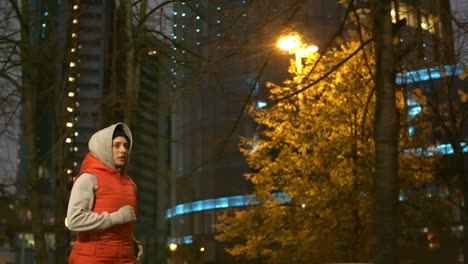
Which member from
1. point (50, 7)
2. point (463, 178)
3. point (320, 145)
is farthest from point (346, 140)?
point (50, 7)

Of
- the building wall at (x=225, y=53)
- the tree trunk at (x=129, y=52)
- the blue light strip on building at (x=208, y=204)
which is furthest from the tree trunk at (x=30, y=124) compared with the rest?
the blue light strip on building at (x=208, y=204)

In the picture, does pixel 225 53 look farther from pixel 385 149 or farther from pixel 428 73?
pixel 428 73

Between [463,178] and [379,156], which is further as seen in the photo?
[463,178]

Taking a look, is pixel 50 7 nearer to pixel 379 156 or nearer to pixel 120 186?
pixel 379 156

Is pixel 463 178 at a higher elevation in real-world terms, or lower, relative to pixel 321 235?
higher

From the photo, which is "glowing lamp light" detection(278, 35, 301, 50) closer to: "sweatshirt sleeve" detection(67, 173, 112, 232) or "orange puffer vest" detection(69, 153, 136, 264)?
"orange puffer vest" detection(69, 153, 136, 264)

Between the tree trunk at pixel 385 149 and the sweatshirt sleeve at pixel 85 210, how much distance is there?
369cm

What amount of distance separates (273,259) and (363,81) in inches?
271

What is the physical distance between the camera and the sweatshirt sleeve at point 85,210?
4.66 m

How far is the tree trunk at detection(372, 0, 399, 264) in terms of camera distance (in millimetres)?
7469

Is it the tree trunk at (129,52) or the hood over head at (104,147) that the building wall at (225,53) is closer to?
the tree trunk at (129,52)

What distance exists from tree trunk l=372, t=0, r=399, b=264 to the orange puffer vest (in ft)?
11.2

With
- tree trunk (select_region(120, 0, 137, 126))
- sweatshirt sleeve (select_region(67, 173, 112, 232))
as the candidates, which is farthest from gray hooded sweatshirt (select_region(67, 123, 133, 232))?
tree trunk (select_region(120, 0, 137, 126))

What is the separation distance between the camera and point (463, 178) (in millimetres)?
21453
